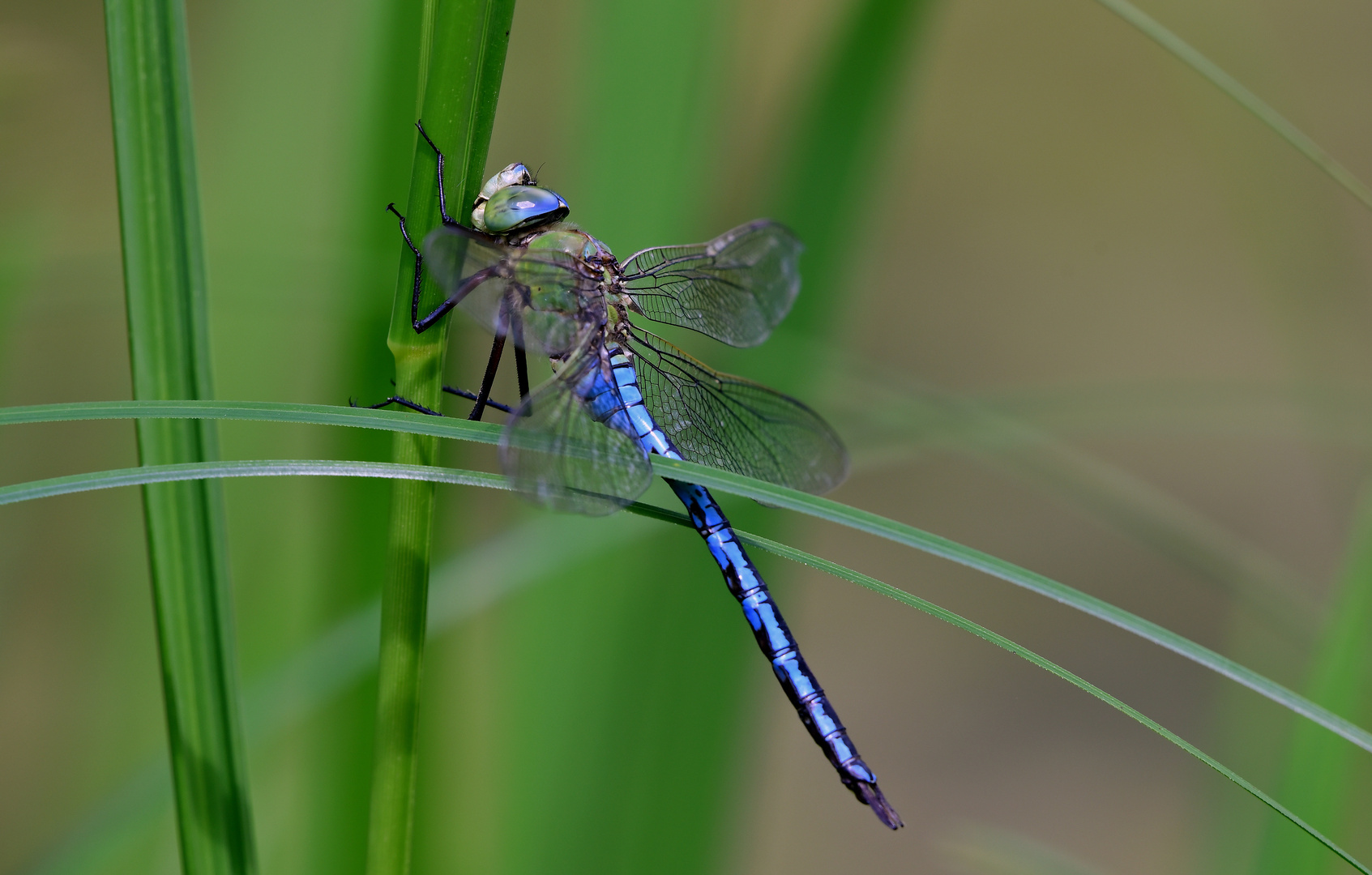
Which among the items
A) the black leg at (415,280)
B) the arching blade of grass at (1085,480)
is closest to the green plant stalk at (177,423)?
the black leg at (415,280)

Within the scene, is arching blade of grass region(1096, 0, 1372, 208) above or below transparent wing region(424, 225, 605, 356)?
above

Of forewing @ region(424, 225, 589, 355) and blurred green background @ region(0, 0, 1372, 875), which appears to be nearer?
forewing @ region(424, 225, 589, 355)

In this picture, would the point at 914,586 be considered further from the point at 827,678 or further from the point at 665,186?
the point at 665,186

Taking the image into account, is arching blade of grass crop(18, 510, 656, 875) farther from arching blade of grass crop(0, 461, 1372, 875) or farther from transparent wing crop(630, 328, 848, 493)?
arching blade of grass crop(0, 461, 1372, 875)

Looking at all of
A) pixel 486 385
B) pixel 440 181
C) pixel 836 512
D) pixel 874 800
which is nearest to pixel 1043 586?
pixel 836 512

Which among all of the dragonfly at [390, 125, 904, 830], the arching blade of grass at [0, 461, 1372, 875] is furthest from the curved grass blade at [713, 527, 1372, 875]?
the dragonfly at [390, 125, 904, 830]

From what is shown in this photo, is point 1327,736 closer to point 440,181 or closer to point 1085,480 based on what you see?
point 1085,480

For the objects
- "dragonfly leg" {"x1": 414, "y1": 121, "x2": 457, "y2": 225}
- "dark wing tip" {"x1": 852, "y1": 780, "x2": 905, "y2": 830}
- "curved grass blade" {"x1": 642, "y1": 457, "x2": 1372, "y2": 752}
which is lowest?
"dark wing tip" {"x1": 852, "y1": 780, "x2": 905, "y2": 830}

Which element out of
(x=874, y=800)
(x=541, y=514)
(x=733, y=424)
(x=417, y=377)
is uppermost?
(x=417, y=377)
